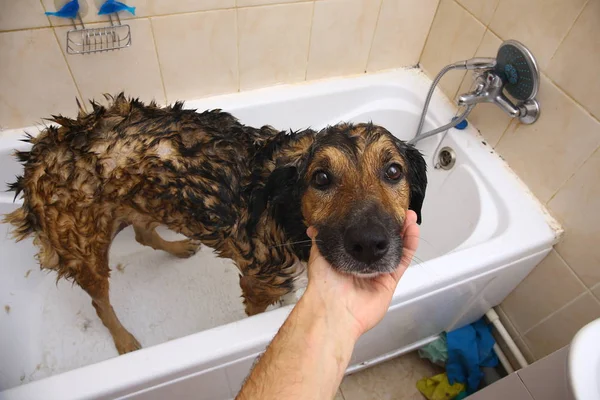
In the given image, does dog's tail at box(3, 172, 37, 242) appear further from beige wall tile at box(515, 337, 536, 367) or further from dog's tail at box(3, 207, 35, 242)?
beige wall tile at box(515, 337, 536, 367)

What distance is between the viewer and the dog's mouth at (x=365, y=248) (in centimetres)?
124

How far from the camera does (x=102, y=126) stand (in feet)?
5.71

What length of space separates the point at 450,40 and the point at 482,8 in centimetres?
32

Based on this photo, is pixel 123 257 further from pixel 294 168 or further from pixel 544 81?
pixel 544 81

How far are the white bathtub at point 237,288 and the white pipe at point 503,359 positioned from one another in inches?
9.9

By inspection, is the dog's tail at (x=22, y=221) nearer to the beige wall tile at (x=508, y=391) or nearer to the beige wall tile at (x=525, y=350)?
the beige wall tile at (x=508, y=391)

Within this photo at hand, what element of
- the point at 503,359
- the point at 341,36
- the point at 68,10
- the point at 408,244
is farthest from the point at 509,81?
the point at 68,10

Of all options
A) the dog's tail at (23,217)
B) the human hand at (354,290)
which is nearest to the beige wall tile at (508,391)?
the human hand at (354,290)

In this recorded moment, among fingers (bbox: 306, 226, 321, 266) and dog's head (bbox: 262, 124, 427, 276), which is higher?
dog's head (bbox: 262, 124, 427, 276)

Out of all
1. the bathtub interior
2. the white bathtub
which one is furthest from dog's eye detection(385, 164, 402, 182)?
the bathtub interior

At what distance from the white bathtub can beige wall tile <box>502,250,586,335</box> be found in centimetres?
7

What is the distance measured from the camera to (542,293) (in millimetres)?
2162

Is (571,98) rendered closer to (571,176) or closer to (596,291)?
(571,176)

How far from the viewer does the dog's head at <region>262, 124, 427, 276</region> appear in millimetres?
1259
